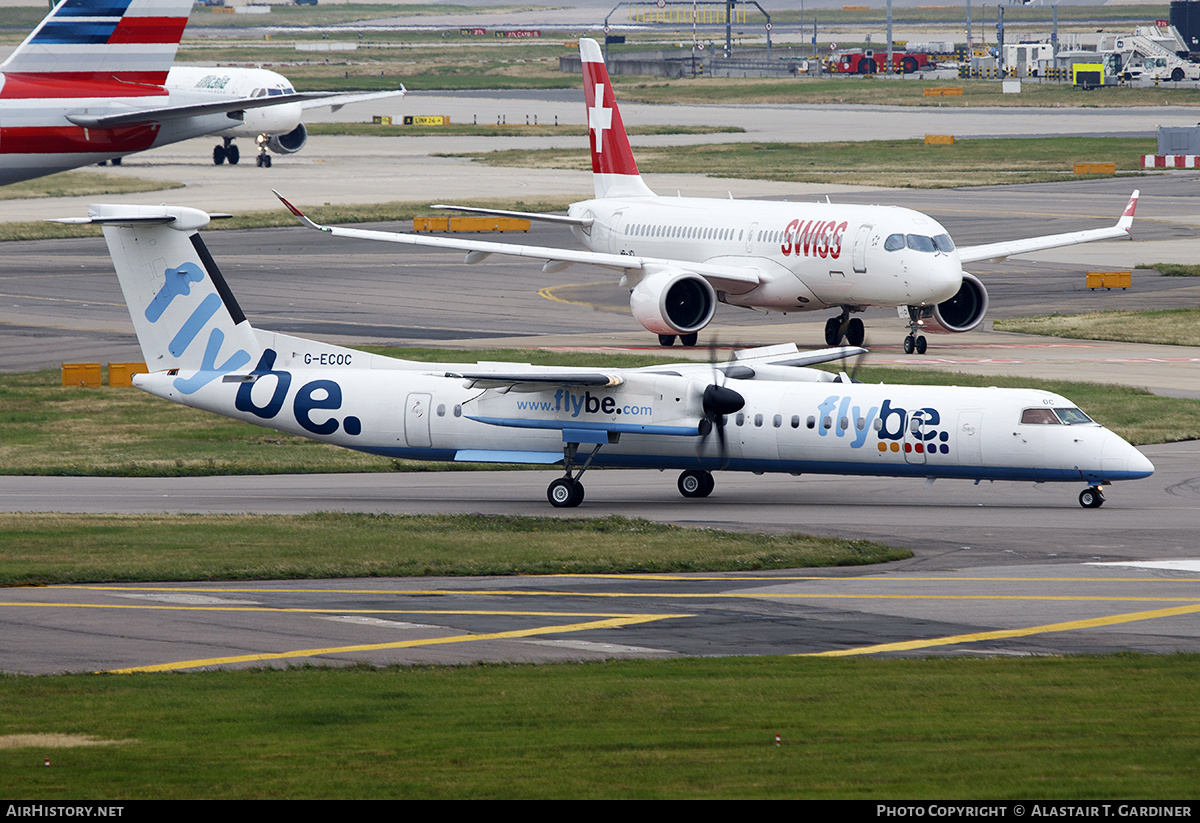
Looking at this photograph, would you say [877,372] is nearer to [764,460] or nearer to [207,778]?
[764,460]

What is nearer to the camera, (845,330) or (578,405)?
(578,405)

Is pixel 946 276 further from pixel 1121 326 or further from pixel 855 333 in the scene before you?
pixel 1121 326

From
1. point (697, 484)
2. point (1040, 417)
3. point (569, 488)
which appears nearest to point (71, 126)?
point (569, 488)

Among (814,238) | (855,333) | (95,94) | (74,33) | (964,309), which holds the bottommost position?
(855,333)

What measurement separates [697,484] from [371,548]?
912cm

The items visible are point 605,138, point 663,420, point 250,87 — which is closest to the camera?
point 663,420

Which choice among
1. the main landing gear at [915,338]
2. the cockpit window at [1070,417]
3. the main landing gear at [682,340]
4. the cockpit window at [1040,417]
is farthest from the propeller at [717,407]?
the main landing gear at [915,338]

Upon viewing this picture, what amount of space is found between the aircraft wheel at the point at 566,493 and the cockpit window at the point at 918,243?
17043 mm

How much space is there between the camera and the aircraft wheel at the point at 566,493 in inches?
1341

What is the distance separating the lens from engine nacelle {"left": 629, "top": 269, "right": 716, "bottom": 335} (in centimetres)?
4875

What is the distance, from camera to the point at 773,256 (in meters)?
50.1

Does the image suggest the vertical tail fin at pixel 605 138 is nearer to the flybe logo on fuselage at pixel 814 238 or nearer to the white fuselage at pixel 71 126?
the flybe logo on fuselage at pixel 814 238

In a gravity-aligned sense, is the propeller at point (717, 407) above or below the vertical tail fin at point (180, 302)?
below

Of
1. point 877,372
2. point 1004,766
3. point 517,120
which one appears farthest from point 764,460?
point 517,120
